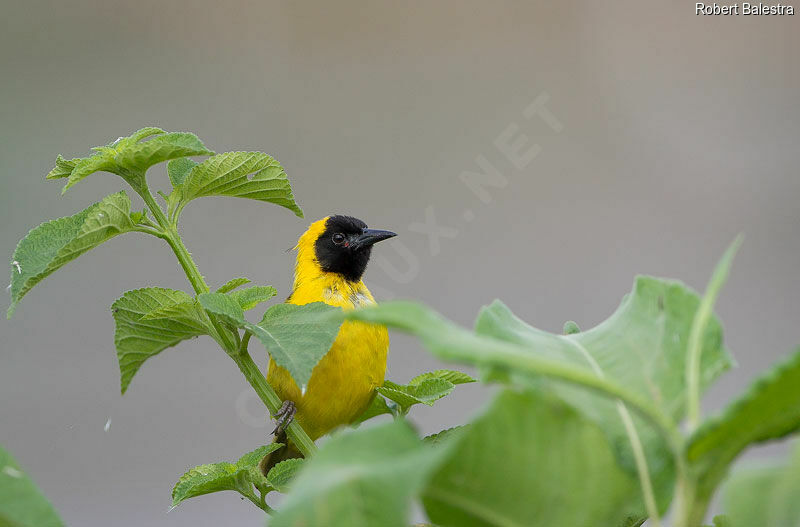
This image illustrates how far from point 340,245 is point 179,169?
104 cm

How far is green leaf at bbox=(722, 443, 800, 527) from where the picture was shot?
0.24 meters

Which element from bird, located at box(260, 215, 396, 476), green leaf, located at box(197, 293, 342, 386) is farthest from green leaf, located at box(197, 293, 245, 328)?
bird, located at box(260, 215, 396, 476)

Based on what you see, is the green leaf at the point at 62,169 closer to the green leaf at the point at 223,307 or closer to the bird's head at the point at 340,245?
the green leaf at the point at 223,307

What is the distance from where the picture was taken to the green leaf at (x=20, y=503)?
246 mm

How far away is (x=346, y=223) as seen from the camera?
1615 mm

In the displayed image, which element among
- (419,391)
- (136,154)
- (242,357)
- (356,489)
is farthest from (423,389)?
(356,489)

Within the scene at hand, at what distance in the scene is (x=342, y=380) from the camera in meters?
1.23

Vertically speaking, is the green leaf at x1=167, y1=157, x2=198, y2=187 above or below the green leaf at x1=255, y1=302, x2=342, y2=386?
above

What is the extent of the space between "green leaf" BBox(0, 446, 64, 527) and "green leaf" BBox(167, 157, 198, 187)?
0.28 metres

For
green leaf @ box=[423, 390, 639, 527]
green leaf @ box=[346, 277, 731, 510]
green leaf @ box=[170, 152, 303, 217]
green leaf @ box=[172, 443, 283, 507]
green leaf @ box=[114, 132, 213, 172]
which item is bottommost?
green leaf @ box=[172, 443, 283, 507]

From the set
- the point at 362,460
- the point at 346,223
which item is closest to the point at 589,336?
the point at 362,460

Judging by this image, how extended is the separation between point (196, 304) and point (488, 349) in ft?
0.93

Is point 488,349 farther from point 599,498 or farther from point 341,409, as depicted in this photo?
point 341,409

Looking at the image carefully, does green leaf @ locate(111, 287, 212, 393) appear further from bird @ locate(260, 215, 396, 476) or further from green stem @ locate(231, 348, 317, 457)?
bird @ locate(260, 215, 396, 476)
